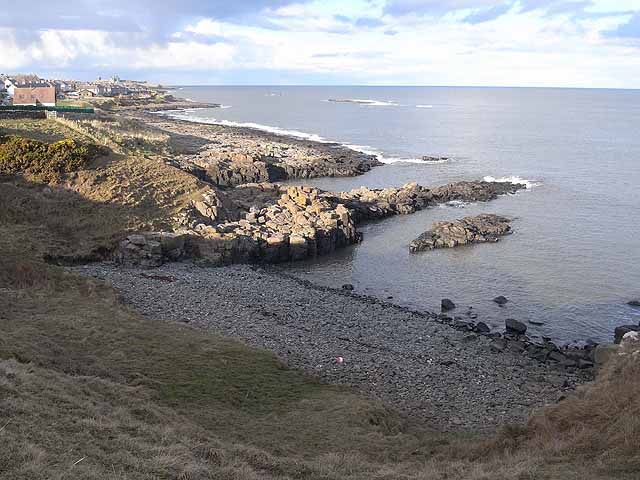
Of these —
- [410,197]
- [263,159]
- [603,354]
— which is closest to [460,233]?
[410,197]

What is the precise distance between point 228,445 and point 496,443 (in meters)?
7.01

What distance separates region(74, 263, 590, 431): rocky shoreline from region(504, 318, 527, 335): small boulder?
1.39 m

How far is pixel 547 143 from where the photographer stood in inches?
4195

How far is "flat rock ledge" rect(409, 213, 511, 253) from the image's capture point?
44.1 metres

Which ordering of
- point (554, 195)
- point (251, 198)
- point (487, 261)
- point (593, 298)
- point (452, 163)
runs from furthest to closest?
point (452, 163) < point (554, 195) < point (251, 198) < point (487, 261) < point (593, 298)

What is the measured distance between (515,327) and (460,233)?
1789 cm

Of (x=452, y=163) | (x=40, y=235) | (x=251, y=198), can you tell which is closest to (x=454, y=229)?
(x=251, y=198)

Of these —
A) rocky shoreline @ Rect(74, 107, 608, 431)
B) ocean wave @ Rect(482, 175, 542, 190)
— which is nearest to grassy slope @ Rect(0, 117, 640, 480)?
rocky shoreline @ Rect(74, 107, 608, 431)

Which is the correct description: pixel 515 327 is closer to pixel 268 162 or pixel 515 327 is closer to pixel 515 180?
pixel 515 180

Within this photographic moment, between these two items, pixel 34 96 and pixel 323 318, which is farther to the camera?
pixel 34 96

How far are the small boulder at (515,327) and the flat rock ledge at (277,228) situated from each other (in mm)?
16528

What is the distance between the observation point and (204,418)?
1594cm

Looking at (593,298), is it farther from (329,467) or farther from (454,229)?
(329,467)

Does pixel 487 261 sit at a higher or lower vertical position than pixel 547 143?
lower
